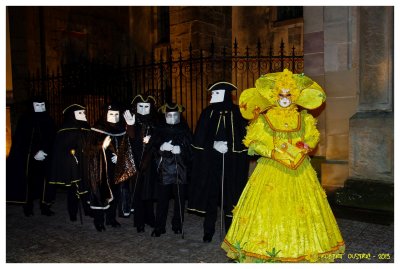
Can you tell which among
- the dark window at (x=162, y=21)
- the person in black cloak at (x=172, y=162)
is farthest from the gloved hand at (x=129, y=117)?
the dark window at (x=162, y=21)

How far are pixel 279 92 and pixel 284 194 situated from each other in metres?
1.15

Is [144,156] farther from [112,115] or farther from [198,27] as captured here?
[198,27]

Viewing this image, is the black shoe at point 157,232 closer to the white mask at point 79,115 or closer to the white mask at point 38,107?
the white mask at point 79,115

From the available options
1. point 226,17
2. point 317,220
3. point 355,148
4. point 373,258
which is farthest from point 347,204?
point 226,17

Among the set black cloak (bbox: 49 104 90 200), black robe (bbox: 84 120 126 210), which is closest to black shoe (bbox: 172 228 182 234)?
black robe (bbox: 84 120 126 210)

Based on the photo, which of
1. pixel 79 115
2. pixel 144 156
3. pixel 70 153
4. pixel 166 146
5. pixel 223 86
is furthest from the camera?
pixel 79 115

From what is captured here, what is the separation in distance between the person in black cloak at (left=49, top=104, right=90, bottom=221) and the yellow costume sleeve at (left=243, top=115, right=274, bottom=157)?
3.25m

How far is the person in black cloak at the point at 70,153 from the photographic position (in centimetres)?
634

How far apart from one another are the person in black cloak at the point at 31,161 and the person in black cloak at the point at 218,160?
11.0 feet

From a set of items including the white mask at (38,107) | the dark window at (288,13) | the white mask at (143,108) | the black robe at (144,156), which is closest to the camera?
the black robe at (144,156)

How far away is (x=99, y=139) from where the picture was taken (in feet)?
19.2

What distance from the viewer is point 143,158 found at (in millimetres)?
5645

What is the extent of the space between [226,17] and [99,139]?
9.91m

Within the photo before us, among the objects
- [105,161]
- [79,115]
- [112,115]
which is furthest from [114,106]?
[79,115]
